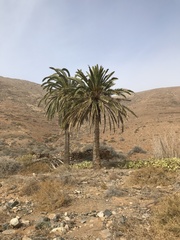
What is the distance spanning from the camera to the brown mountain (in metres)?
32.3

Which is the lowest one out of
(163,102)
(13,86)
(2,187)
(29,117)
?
(2,187)

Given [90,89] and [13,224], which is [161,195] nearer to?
[13,224]

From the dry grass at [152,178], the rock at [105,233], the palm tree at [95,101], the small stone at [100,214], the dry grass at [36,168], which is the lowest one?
the dry grass at [36,168]

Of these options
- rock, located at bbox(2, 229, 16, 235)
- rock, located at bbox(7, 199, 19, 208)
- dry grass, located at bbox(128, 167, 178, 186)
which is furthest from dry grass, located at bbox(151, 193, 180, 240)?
rock, located at bbox(7, 199, 19, 208)

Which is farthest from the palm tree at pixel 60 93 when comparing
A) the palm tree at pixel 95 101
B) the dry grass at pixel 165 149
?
the dry grass at pixel 165 149

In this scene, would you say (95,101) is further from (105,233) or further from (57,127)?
(57,127)

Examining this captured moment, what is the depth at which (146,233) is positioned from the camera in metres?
5.58

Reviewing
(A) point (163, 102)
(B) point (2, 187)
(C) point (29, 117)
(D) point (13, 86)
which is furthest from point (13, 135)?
(D) point (13, 86)

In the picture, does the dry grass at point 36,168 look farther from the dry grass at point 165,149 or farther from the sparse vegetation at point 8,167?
the dry grass at point 165,149

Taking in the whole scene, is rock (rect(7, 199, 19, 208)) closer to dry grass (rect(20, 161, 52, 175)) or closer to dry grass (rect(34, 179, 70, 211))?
dry grass (rect(34, 179, 70, 211))

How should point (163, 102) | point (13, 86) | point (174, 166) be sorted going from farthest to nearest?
point (13, 86), point (163, 102), point (174, 166)

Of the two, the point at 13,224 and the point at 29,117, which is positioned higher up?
the point at 29,117

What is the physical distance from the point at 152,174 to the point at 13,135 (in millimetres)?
33305

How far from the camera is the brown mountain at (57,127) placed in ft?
106
